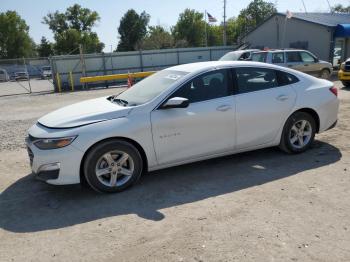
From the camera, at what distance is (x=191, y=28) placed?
7994 cm

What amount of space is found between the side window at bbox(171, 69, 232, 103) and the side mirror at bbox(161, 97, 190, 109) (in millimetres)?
200

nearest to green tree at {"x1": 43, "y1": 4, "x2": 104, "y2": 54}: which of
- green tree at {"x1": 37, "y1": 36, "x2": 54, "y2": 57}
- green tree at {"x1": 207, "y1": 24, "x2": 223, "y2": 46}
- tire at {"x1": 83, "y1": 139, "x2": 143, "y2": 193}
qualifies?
green tree at {"x1": 37, "y1": 36, "x2": 54, "y2": 57}

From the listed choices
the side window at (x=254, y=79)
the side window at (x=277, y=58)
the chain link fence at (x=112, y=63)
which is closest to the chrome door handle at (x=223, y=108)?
the side window at (x=254, y=79)

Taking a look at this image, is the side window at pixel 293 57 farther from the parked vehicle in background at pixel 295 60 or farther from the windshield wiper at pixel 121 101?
the windshield wiper at pixel 121 101

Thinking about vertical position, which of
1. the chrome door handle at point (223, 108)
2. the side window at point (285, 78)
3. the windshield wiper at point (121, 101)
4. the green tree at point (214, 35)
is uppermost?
the green tree at point (214, 35)

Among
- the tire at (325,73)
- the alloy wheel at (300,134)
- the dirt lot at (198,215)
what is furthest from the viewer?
the tire at (325,73)

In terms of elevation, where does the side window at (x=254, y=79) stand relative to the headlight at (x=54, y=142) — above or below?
above

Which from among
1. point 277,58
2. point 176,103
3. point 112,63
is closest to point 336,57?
point 277,58

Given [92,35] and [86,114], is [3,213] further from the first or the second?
[92,35]

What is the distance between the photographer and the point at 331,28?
23.0m

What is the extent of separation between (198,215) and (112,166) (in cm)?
132

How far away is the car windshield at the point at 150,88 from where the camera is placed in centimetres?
509

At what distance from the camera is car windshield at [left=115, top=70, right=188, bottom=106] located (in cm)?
509

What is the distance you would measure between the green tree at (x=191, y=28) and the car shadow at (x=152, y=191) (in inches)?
2987
